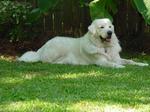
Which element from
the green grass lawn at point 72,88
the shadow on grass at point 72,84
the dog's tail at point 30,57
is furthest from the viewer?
the dog's tail at point 30,57

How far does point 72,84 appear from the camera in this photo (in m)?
8.16

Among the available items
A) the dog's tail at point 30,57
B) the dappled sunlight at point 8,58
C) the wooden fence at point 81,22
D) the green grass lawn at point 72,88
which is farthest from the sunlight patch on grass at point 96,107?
the wooden fence at point 81,22

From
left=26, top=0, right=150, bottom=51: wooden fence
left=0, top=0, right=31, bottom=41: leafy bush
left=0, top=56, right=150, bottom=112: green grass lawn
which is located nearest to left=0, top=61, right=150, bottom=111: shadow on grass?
left=0, top=56, right=150, bottom=112: green grass lawn

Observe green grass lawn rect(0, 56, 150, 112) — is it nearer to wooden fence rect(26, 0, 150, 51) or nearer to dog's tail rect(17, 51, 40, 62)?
dog's tail rect(17, 51, 40, 62)

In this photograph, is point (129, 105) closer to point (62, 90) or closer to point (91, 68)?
point (62, 90)

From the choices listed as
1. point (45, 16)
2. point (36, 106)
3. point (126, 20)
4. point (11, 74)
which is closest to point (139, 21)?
point (126, 20)

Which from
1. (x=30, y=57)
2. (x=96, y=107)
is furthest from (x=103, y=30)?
(x=96, y=107)

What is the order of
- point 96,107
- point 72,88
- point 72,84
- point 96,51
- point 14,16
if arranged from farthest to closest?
point 14,16, point 96,51, point 72,84, point 72,88, point 96,107

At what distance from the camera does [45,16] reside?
13.8 m

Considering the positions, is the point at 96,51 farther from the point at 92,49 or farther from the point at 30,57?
the point at 30,57

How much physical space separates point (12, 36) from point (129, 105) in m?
6.51

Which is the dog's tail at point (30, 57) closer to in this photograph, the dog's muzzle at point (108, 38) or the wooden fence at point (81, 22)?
the dog's muzzle at point (108, 38)

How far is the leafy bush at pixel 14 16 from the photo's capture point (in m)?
12.6

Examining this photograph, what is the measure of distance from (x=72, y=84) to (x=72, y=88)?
0.32 meters
